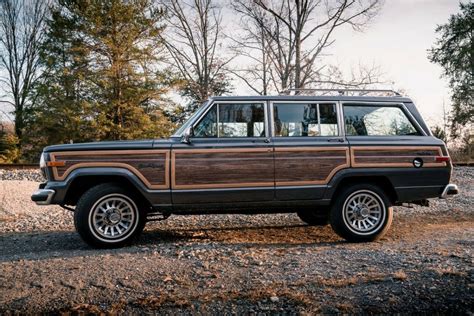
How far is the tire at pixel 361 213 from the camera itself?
243 inches

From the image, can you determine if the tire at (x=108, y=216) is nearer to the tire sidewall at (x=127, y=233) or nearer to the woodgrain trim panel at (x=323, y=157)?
the tire sidewall at (x=127, y=233)

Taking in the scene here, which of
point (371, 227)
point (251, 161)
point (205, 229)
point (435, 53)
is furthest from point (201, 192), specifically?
point (435, 53)

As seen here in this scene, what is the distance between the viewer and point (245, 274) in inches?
175

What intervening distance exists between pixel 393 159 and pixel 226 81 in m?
22.0

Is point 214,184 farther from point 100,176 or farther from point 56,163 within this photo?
point 56,163

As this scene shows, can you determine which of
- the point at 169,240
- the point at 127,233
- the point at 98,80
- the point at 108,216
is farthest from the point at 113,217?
the point at 98,80

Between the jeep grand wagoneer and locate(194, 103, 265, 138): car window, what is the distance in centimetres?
1

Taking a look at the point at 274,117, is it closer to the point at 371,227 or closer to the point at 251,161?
the point at 251,161

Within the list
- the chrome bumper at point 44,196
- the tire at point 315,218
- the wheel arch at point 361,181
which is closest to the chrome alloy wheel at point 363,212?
the wheel arch at point 361,181

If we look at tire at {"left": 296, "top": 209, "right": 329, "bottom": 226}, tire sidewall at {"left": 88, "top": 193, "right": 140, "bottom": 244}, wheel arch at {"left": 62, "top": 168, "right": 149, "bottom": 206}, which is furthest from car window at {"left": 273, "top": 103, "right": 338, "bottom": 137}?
tire sidewall at {"left": 88, "top": 193, "right": 140, "bottom": 244}

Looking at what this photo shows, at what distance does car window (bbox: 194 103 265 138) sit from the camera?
6.12 metres

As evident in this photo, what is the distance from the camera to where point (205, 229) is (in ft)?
25.8

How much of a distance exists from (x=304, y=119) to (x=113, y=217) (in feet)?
10.2

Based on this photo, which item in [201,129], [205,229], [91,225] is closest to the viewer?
[91,225]
